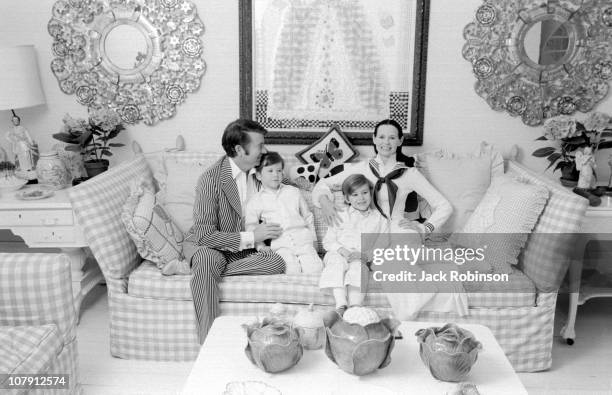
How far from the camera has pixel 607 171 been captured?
331 centimetres

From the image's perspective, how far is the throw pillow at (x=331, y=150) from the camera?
3137 mm

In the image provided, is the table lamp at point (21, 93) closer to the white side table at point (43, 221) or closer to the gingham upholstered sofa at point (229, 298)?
the white side table at point (43, 221)

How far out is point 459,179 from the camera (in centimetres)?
298

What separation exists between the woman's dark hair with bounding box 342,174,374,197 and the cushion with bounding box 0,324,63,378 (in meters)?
1.35

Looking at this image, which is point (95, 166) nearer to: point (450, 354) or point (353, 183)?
point (353, 183)

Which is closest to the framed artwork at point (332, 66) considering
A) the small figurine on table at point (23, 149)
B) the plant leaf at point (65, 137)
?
the plant leaf at point (65, 137)

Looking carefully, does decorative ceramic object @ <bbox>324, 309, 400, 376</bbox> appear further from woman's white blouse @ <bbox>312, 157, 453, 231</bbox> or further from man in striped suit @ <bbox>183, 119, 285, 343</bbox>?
woman's white blouse @ <bbox>312, 157, 453, 231</bbox>

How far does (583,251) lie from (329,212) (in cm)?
124

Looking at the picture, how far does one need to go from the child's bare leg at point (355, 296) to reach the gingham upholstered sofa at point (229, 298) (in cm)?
5

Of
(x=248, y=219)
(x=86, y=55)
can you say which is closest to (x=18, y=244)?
(x=86, y=55)

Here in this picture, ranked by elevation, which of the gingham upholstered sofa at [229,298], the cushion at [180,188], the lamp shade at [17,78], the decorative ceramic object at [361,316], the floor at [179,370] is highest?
the lamp shade at [17,78]

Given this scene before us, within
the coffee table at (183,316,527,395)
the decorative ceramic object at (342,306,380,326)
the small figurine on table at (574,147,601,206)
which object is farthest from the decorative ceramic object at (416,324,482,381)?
the small figurine on table at (574,147,601,206)

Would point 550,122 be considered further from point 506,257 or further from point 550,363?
point 550,363

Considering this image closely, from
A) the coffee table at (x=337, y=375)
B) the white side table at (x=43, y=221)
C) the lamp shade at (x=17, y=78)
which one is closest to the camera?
the coffee table at (x=337, y=375)
